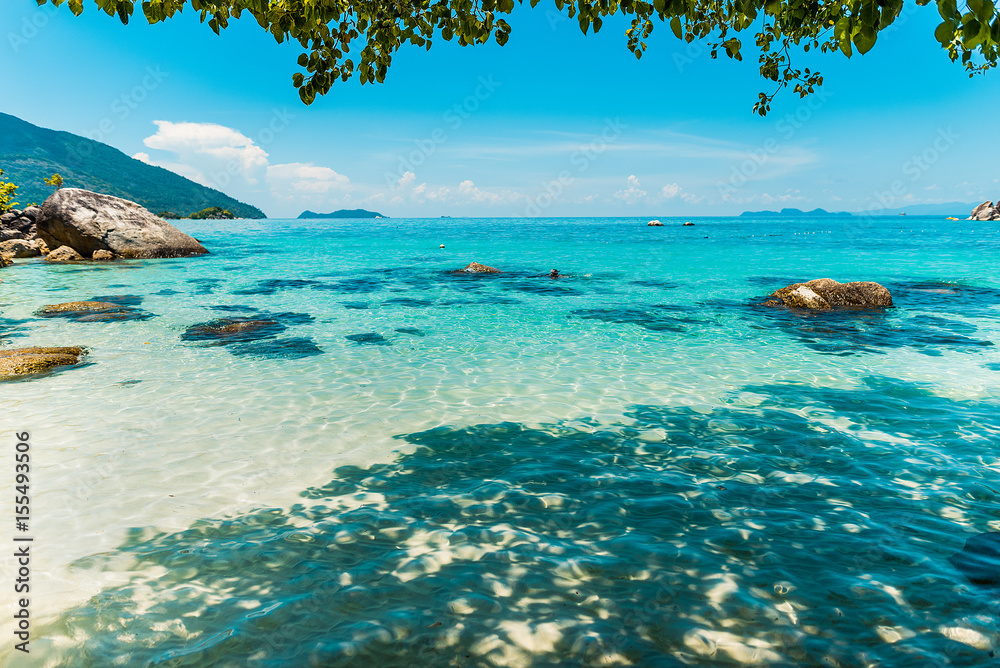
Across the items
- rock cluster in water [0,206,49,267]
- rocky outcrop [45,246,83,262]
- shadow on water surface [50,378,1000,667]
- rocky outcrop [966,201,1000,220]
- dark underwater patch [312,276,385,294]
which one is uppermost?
rocky outcrop [966,201,1000,220]

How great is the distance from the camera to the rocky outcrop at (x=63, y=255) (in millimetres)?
34312

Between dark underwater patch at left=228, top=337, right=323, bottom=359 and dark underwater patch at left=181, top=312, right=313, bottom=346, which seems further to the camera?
dark underwater patch at left=181, top=312, right=313, bottom=346

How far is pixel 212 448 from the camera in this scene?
8.22 metres

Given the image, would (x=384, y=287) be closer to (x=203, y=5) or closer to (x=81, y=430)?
(x=81, y=430)

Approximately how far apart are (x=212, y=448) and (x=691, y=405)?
875cm

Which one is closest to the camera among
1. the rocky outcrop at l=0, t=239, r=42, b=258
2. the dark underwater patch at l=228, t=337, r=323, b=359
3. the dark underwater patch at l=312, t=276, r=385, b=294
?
the dark underwater patch at l=228, t=337, r=323, b=359

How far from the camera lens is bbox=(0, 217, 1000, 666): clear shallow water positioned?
171 inches

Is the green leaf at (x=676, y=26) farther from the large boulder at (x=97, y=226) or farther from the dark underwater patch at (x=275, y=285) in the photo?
the large boulder at (x=97, y=226)

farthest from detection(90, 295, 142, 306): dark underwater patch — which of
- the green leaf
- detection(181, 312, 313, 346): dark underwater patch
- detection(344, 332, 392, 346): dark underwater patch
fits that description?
the green leaf

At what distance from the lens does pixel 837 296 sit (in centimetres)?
2075

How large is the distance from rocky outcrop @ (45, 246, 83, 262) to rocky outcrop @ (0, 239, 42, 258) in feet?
16.6

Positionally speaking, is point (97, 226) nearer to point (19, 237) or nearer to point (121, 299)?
point (19, 237)

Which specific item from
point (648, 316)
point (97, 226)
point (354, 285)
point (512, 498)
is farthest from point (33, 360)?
point (97, 226)

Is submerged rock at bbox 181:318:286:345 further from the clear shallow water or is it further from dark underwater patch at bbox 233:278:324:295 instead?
dark underwater patch at bbox 233:278:324:295
